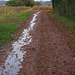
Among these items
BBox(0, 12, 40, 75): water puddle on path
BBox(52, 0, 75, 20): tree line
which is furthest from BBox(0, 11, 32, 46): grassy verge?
BBox(52, 0, 75, 20): tree line

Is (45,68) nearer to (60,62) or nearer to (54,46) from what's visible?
(60,62)

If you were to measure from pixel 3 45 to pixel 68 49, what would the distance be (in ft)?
11.6

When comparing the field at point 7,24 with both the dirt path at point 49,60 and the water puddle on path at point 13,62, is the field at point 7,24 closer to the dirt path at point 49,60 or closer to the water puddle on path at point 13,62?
the water puddle on path at point 13,62

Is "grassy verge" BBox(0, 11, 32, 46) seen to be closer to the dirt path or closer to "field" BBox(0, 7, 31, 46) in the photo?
"field" BBox(0, 7, 31, 46)

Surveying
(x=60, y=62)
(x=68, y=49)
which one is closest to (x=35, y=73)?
(x=60, y=62)

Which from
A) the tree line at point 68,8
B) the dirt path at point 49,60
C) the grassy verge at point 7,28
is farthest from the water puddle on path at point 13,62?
the tree line at point 68,8

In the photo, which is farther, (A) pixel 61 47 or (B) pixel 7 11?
(B) pixel 7 11

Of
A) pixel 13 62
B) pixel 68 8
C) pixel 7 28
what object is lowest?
pixel 13 62

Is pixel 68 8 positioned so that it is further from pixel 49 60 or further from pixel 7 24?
pixel 49 60

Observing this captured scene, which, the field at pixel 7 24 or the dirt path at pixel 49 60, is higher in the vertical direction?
the field at pixel 7 24

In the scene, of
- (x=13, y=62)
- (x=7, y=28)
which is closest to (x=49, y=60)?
(x=13, y=62)

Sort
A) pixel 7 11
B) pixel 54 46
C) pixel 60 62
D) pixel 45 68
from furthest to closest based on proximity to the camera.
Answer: pixel 7 11 < pixel 54 46 < pixel 60 62 < pixel 45 68

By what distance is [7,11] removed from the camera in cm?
1988

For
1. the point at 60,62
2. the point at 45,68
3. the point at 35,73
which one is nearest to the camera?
the point at 35,73
